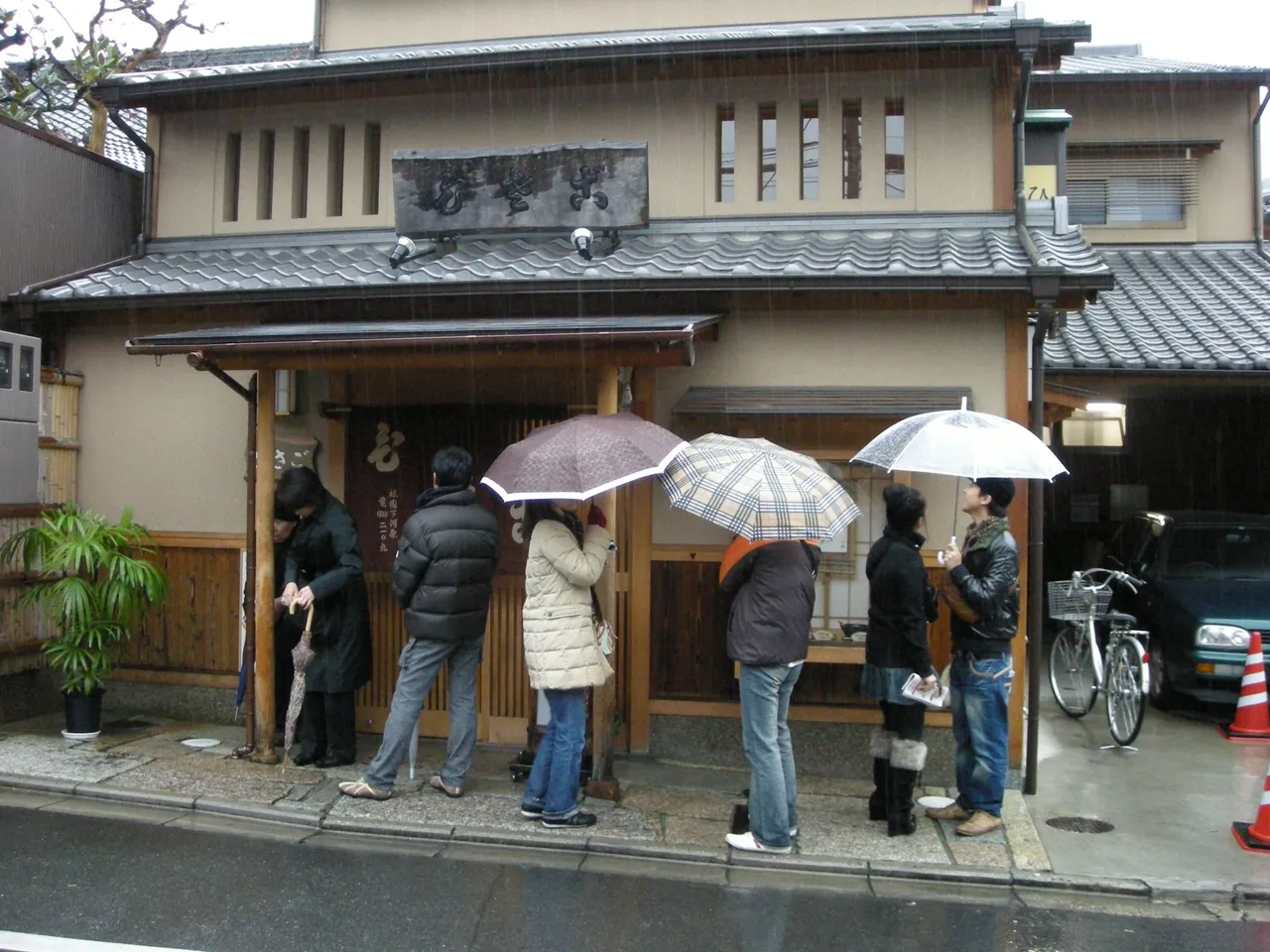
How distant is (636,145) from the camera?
28.5 ft

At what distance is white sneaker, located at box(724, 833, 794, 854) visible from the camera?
6309 mm

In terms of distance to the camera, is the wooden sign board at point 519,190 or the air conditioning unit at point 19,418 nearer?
the air conditioning unit at point 19,418

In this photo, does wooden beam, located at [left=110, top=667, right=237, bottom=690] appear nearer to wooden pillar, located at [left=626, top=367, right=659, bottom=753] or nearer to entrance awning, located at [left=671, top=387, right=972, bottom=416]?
wooden pillar, located at [left=626, top=367, right=659, bottom=753]

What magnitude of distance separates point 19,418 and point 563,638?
17.6ft

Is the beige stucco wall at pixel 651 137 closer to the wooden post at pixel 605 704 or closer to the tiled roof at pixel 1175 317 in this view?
the wooden post at pixel 605 704

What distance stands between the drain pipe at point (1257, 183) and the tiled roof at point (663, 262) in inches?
281

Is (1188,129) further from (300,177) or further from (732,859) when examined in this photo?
(732,859)

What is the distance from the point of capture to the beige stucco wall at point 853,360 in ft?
26.1

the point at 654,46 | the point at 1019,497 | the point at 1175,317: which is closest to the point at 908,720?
the point at 1019,497

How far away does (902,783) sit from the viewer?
6.65 metres

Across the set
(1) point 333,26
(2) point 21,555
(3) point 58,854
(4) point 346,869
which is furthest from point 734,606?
(1) point 333,26

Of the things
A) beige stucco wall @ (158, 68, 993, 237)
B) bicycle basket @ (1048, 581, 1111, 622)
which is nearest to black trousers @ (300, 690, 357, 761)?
beige stucco wall @ (158, 68, 993, 237)

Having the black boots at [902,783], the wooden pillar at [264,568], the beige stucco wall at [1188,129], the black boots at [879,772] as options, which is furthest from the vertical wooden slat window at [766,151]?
the beige stucco wall at [1188,129]

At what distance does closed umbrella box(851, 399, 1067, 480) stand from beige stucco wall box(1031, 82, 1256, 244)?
30.1ft
